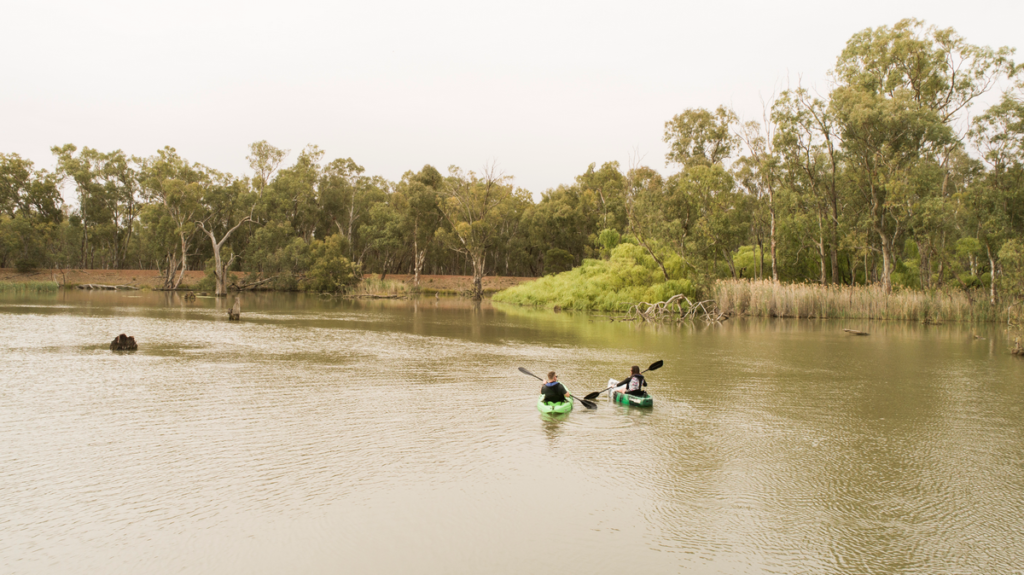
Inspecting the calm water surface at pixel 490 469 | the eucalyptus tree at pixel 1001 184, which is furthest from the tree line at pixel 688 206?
the calm water surface at pixel 490 469

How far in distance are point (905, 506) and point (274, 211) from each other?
62930 mm

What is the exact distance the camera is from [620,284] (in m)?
38.6

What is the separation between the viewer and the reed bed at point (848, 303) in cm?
3039

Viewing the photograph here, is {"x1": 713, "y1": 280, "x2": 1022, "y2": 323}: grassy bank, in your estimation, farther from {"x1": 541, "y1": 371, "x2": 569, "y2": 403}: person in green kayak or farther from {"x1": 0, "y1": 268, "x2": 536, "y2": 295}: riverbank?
{"x1": 0, "y1": 268, "x2": 536, "y2": 295}: riverbank

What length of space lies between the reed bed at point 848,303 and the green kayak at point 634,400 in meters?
24.6

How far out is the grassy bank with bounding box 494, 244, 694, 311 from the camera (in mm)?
35688

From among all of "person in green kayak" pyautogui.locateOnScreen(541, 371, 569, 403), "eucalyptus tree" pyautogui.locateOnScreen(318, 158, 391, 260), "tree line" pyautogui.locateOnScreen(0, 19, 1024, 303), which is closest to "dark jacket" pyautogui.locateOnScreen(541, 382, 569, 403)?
"person in green kayak" pyautogui.locateOnScreen(541, 371, 569, 403)

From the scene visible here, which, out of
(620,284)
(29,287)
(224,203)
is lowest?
(29,287)

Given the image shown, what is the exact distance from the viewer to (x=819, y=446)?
8406mm

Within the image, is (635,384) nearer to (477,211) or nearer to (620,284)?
(620,284)

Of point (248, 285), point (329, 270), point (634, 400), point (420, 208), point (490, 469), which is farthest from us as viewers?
point (420, 208)

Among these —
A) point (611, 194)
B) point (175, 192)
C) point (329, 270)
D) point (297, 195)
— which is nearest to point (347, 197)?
point (297, 195)

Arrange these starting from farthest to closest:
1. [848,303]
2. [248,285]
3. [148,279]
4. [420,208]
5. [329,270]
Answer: [148,279], [420,208], [248,285], [329,270], [848,303]

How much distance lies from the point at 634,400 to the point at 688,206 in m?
31.3
